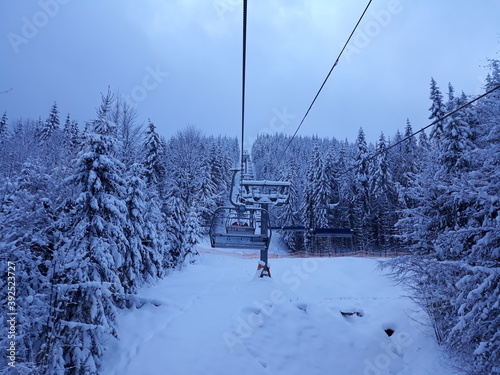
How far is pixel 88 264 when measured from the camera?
898 cm

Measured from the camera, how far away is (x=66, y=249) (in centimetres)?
920

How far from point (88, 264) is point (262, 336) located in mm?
6801

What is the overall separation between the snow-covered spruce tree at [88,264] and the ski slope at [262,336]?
126 cm

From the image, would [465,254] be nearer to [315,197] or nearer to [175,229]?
[175,229]

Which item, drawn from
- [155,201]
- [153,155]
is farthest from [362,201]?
[155,201]

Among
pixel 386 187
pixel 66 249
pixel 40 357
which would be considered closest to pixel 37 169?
pixel 66 249

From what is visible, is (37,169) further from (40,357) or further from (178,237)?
(178,237)

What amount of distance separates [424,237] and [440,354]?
423 centimetres

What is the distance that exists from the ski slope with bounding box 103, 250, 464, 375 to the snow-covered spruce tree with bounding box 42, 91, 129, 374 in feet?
4.15

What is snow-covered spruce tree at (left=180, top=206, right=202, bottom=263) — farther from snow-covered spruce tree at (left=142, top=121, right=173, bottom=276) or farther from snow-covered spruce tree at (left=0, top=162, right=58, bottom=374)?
snow-covered spruce tree at (left=0, top=162, right=58, bottom=374)

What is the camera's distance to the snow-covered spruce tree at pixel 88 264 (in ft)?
27.2

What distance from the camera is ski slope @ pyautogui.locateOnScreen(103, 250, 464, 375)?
9383mm

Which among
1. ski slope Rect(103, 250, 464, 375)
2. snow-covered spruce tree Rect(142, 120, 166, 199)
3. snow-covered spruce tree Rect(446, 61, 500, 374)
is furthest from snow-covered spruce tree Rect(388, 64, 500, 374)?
snow-covered spruce tree Rect(142, 120, 166, 199)

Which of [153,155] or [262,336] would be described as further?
[153,155]
